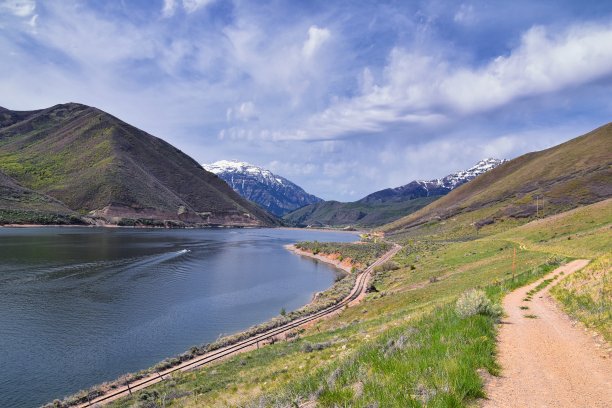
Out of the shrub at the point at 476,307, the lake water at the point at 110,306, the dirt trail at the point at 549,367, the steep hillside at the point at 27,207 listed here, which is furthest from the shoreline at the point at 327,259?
the steep hillside at the point at 27,207

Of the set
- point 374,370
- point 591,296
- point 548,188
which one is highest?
point 548,188

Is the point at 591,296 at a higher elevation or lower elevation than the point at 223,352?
higher

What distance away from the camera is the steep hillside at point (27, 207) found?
14375 cm

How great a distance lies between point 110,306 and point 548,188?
14265 centimetres

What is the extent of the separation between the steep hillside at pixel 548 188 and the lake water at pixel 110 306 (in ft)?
244

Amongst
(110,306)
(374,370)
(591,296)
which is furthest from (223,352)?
(591,296)

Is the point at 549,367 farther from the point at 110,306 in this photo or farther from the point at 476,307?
the point at 110,306

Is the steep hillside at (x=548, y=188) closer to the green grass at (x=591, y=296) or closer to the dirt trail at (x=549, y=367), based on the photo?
the green grass at (x=591, y=296)

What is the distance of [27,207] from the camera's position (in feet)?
511

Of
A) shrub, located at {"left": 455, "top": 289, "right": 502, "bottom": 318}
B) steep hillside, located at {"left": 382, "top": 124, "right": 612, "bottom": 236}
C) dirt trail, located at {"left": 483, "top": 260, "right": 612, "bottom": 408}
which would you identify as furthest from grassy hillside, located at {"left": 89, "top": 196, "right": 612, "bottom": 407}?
steep hillside, located at {"left": 382, "top": 124, "right": 612, "bottom": 236}

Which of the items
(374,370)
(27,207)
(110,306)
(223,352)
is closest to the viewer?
(374,370)

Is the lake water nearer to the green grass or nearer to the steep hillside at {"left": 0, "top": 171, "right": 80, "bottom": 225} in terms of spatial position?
the green grass

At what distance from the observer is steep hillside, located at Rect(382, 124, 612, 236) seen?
119750 millimetres

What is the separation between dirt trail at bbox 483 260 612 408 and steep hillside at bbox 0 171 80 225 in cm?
16913
